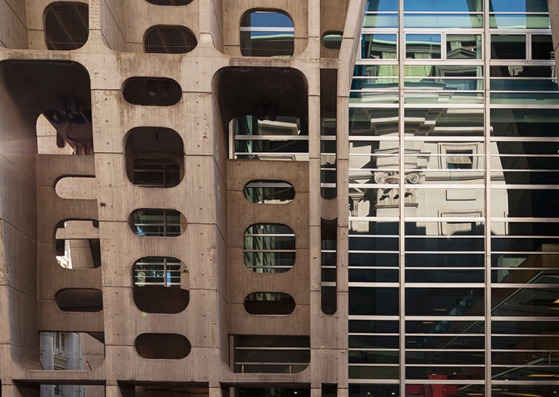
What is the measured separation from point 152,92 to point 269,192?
6.04 meters

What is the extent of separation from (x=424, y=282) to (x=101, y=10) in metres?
15.9

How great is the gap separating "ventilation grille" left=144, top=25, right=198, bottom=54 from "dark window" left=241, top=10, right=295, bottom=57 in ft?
6.71

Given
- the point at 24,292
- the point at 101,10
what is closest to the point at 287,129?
the point at 101,10

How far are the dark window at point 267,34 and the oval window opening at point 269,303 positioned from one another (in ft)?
29.0

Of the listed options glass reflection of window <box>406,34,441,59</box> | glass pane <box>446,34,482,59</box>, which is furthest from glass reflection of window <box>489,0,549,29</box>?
glass reflection of window <box>406,34,441,59</box>

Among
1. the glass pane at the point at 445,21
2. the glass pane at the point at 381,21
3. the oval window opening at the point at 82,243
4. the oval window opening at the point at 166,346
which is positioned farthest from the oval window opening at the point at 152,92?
the glass pane at the point at 445,21

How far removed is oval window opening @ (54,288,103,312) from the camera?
93.2 ft

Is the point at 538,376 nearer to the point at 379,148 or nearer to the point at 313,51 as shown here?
the point at 379,148

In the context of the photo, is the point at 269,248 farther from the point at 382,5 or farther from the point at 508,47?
the point at 508,47

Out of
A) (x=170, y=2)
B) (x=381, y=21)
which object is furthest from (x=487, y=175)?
(x=170, y=2)

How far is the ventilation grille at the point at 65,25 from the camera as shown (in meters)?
25.9

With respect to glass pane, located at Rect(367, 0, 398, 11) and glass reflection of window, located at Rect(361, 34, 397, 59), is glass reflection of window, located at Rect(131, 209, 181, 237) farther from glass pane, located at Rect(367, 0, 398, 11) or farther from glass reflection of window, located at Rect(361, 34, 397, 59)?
glass pane, located at Rect(367, 0, 398, 11)

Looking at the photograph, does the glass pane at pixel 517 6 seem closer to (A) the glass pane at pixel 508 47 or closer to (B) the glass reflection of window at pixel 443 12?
(B) the glass reflection of window at pixel 443 12

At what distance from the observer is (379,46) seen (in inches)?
1204
